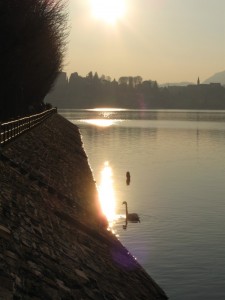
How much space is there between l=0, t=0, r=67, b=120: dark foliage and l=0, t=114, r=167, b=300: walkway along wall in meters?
18.1

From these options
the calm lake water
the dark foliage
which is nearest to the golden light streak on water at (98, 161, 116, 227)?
the calm lake water

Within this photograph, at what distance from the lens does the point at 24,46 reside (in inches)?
1663

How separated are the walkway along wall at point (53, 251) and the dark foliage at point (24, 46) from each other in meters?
18.1

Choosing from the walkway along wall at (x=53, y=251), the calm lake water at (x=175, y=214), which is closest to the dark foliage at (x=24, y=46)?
the calm lake water at (x=175, y=214)

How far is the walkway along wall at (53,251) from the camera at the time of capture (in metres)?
9.52

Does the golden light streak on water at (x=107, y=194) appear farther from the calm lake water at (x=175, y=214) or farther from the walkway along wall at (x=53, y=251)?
the walkway along wall at (x=53, y=251)

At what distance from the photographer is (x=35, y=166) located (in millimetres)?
25703

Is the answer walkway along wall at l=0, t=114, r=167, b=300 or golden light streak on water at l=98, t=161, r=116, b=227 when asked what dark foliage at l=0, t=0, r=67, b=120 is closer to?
golden light streak on water at l=98, t=161, r=116, b=227

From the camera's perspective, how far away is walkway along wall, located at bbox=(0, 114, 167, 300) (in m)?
9.52

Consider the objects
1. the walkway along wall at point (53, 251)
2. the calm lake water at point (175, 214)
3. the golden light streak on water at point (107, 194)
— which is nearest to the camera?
the walkway along wall at point (53, 251)

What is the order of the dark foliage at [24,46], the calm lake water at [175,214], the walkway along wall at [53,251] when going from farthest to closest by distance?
the dark foliage at [24,46], the calm lake water at [175,214], the walkway along wall at [53,251]

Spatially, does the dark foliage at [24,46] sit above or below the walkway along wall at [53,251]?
above

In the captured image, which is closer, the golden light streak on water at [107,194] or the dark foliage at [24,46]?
the golden light streak on water at [107,194]

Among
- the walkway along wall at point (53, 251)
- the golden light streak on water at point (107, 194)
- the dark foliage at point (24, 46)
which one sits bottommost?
the golden light streak on water at point (107, 194)
